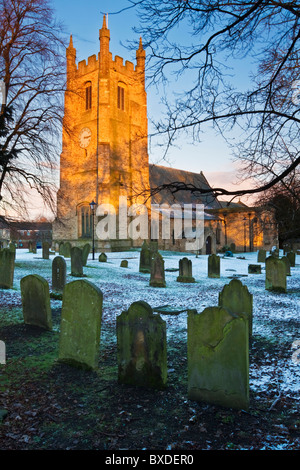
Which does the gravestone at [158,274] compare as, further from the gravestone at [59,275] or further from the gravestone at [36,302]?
the gravestone at [36,302]

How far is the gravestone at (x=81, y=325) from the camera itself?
12.5ft

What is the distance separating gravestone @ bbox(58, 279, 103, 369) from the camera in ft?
12.5

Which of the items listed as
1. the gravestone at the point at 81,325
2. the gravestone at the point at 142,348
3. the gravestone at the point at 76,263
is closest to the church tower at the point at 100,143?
the gravestone at the point at 76,263

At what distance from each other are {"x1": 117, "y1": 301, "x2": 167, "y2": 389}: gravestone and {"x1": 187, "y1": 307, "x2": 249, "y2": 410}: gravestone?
34 centimetres

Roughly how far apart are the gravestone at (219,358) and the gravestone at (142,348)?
1.11 ft

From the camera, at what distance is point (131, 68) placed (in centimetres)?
3281

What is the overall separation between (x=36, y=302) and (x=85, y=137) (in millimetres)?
28368

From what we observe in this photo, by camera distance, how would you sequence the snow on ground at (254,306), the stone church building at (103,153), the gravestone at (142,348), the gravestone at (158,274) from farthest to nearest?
the stone church building at (103,153)
the gravestone at (158,274)
the snow on ground at (254,306)
the gravestone at (142,348)

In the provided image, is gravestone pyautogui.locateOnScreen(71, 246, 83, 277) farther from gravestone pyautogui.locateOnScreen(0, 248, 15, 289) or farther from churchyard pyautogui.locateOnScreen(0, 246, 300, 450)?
churchyard pyautogui.locateOnScreen(0, 246, 300, 450)

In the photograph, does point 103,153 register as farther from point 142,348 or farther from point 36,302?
point 142,348

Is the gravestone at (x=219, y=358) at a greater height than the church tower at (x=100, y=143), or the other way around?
the church tower at (x=100, y=143)

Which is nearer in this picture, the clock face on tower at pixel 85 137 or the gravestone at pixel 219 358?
the gravestone at pixel 219 358

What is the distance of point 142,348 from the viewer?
3418 mm

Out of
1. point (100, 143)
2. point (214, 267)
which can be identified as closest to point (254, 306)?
point (214, 267)
